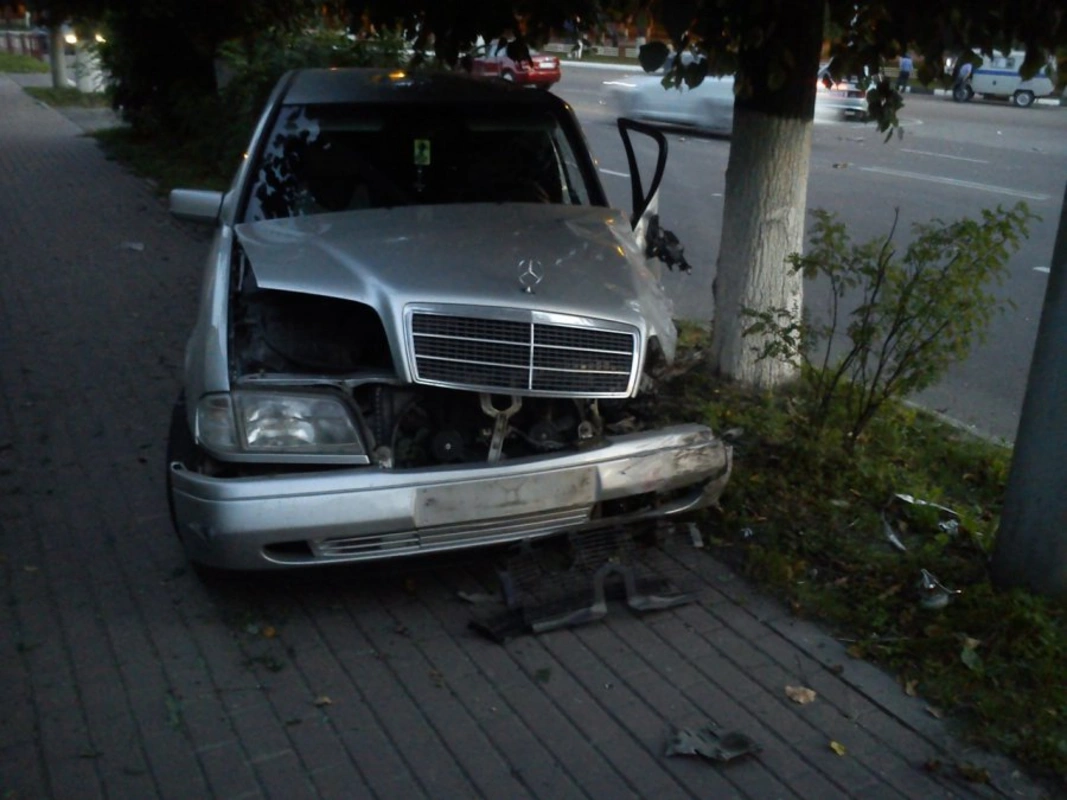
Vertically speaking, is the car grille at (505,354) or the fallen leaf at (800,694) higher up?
the car grille at (505,354)

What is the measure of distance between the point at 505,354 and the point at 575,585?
976mm

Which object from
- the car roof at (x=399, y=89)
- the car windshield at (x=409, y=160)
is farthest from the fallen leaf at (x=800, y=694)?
the car roof at (x=399, y=89)

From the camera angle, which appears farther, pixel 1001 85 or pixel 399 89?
pixel 1001 85

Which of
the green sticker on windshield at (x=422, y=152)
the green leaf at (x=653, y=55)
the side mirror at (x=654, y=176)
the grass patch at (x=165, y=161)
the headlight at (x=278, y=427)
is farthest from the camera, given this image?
the grass patch at (x=165, y=161)

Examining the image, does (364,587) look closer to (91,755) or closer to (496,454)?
(496,454)

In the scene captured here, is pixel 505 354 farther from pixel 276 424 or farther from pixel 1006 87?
pixel 1006 87

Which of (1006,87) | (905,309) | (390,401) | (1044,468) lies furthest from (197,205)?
(1006,87)

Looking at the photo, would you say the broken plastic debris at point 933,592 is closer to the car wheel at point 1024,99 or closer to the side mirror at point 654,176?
the side mirror at point 654,176

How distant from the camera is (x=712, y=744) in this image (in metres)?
3.77

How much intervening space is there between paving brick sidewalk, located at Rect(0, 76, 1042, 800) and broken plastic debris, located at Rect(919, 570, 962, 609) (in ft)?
1.34

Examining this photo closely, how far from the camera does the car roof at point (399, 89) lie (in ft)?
19.7

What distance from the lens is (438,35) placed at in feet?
26.0

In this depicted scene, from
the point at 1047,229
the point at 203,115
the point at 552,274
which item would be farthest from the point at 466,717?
the point at 203,115

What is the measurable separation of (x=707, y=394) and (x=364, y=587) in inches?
98.5
